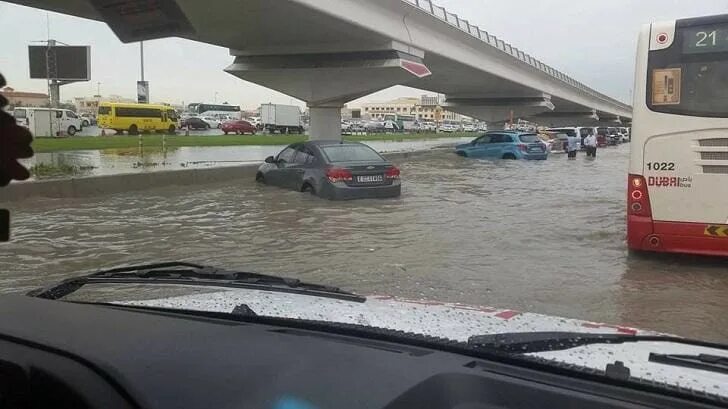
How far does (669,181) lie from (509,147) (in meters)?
26.1

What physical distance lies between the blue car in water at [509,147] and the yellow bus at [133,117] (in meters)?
32.7

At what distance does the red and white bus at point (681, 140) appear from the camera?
850 cm

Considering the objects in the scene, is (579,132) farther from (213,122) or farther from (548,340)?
(213,122)

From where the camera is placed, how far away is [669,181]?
28.4ft

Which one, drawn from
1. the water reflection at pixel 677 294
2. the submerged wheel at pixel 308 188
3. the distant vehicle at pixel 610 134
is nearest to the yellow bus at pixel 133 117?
the distant vehicle at pixel 610 134

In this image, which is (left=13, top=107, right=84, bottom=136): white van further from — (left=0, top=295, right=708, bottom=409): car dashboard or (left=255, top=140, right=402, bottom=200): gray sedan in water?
(left=0, top=295, right=708, bottom=409): car dashboard

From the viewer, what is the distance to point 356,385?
160 centimetres

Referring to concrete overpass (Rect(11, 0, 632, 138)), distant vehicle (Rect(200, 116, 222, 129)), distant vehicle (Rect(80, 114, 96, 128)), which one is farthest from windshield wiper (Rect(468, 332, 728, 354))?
distant vehicle (Rect(200, 116, 222, 129))

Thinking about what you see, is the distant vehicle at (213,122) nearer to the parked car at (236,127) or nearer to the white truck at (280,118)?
the white truck at (280,118)

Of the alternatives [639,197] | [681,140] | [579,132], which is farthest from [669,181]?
[579,132]

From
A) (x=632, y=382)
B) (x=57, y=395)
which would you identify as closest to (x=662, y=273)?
(x=632, y=382)

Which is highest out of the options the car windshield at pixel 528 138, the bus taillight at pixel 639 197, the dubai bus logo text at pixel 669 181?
the car windshield at pixel 528 138

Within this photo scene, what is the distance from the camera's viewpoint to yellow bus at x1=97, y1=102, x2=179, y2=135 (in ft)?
187

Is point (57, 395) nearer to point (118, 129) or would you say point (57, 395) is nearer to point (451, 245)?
point (451, 245)
